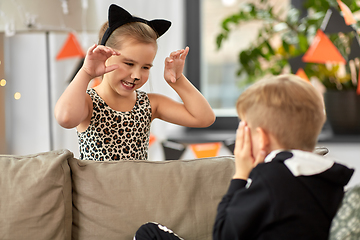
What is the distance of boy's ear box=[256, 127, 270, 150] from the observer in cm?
80

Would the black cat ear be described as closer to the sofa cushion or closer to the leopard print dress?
the leopard print dress

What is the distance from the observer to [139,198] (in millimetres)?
1115

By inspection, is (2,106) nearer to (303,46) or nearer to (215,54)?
(215,54)

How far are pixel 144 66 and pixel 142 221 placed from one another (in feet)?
1.60

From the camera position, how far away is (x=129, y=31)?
4.03ft

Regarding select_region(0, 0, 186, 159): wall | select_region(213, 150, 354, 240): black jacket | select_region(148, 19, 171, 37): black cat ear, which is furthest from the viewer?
select_region(0, 0, 186, 159): wall

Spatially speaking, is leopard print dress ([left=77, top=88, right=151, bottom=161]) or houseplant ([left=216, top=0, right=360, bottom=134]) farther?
houseplant ([left=216, top=0, right=360, bottom=134])

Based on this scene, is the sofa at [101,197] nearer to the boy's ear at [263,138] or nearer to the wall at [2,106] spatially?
the boy's ear at [263,138]

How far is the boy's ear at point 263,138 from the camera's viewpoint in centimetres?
80

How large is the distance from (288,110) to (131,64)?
0.60 meters

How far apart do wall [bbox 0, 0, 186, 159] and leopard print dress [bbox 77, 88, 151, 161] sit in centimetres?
29

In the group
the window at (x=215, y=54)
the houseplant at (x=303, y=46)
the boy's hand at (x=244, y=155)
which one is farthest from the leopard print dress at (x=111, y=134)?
the window at (x=215, y=54)

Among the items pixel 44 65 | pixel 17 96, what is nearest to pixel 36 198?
pixel 17 96

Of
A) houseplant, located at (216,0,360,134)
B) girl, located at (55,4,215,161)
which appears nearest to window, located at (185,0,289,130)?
houseplant, located at (216,0,360,134)
